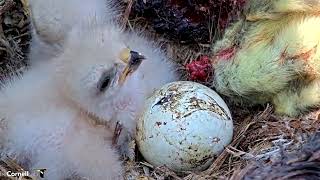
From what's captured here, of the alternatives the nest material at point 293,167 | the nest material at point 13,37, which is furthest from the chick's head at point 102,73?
the nest material at point 293,167

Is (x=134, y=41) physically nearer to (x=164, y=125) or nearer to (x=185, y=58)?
(x=185, y=58)

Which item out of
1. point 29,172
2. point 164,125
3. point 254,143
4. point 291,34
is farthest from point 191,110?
point 29,172

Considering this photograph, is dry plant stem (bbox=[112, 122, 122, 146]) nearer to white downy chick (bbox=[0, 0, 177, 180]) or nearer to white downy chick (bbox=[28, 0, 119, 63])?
white downy chick (bbox=[0, 0, 177, 180])

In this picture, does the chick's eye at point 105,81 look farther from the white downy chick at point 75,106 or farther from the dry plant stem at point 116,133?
the dry plant stem at point 116,133
